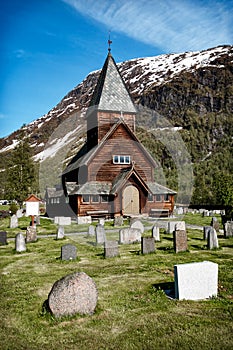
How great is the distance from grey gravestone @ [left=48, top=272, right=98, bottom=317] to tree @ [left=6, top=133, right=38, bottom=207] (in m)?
45.7

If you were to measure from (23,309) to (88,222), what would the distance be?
2259 cm

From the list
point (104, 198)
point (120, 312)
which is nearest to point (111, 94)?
point (104, 198)

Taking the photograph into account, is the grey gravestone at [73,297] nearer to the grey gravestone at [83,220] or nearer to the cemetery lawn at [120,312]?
the cemetery lawn at [120,312]

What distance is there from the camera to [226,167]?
74.3m

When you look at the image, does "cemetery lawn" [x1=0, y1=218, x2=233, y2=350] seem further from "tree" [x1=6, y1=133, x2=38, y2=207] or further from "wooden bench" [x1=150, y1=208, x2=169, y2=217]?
"tree" [x1=6, y1=133, x2=38, y2=207]

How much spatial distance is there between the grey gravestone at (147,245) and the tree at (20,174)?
40.5 m

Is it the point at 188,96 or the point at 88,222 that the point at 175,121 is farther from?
the point at 88,222

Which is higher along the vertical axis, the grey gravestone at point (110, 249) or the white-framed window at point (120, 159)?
the white-framed window at point (120, 159)

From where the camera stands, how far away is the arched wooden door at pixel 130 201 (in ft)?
109

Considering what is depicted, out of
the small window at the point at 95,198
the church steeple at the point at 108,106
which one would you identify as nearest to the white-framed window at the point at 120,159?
the church steeple at the point at 108,106

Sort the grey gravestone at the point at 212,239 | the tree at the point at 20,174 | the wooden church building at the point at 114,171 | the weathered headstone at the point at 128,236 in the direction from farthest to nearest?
the tree at the point at 20,174 → the wooden church building at the point at 114,171 → the weathered headstone at the point at 128,236 → the grey gravestone at the point at 212,239

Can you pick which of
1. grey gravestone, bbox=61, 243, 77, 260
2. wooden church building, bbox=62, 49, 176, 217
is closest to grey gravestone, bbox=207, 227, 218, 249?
grey gravestone, bbox=61, 243, 77, 260

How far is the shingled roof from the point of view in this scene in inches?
1501

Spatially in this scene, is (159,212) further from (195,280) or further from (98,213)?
(195,280)
